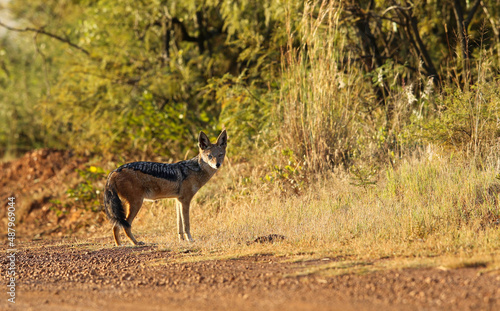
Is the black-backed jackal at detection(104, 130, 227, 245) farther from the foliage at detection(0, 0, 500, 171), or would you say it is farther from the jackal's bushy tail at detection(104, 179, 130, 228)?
the foliage at detection(0, 0, 500, 171)

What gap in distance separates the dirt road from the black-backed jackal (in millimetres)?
1209

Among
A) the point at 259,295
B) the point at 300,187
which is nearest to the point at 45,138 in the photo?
the point at 300,187

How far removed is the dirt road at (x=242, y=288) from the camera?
453 centimetres

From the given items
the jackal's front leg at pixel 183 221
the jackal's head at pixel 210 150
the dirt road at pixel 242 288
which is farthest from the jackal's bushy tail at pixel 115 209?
the jackal's head at pixel 210 150

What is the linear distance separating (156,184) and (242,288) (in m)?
3.37

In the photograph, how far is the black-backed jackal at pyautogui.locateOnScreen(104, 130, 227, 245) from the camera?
790cm

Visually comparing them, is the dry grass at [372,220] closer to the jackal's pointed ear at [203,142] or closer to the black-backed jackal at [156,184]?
the black-backed jackal at [156,184]

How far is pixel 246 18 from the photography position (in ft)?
43.4

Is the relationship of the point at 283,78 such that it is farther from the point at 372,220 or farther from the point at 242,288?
the point at 242,288

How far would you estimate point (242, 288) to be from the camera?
518 centimetres

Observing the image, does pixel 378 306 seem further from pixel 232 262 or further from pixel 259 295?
pixel 232 262

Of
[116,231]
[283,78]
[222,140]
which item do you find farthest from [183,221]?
[283,78]

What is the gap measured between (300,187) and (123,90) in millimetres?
6869

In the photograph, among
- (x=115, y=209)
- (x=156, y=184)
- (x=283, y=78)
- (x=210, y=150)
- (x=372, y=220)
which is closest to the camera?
(x=372, y=220)
